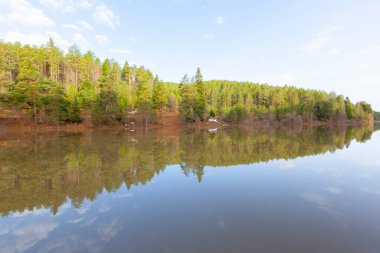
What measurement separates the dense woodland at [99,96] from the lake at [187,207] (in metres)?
36.9

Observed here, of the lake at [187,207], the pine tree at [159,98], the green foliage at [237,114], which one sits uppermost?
the pine tree at [159,98]

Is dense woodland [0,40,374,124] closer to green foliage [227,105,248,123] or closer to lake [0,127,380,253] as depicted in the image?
green foliage [227,105,248,123]

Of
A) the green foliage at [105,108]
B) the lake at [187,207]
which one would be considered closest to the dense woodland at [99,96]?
the green foliage at [105,108]

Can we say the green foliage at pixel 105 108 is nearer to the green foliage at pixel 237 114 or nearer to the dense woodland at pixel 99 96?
the dense woodland at pixel 99 96

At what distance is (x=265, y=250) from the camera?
5.06 m

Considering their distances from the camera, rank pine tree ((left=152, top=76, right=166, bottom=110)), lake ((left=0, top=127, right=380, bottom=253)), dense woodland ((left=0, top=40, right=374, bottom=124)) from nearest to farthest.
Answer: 1. lake ((left=0, top=127, right=380, bottom=253))
2. dense woodland ((left=0, top=40, right=374, bottom=124))
3. pine tree ((left=152, top=76, right=166, bottom=110))

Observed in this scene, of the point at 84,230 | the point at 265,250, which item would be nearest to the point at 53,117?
the point at 84,230

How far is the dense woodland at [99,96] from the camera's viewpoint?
4431 cm

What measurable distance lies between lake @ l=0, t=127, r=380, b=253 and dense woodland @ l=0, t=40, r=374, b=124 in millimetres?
36887

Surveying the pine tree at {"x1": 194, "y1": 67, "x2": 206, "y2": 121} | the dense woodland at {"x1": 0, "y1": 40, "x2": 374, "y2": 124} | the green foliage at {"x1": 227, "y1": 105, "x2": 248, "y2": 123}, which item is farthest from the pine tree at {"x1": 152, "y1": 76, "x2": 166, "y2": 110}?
the green foliage at {"x1": 227, "y1": 105, "x2": 248, "y2": 123}

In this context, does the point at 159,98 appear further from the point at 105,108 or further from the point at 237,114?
the point at 237,114

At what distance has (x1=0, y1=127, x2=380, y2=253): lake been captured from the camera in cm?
548

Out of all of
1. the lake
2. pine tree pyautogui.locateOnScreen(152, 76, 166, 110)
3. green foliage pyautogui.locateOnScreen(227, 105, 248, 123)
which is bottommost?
the lake

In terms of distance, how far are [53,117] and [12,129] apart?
7062 mm
